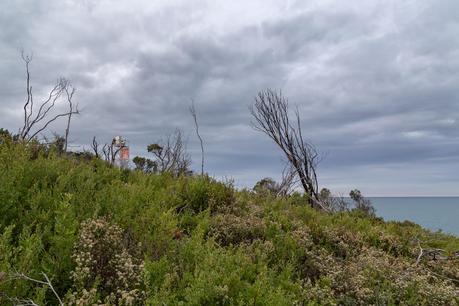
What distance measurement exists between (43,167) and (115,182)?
1235 millimetres

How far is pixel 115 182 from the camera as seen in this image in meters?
7.25

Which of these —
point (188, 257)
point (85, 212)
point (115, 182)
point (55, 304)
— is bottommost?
point (55, 304)

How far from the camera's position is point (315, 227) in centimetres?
802

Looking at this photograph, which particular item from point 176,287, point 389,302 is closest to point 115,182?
point 176,287

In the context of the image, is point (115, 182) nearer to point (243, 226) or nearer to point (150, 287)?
point (243, 226)

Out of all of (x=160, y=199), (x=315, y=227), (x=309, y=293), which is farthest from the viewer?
(x=315, y=227)

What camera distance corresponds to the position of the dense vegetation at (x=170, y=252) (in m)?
3.80

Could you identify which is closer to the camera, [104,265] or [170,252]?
[104,265]

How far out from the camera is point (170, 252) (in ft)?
15.7

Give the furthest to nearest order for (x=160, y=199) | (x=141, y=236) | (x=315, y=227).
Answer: (x=315, y=227) → (x=160, y=199) → (x=141, y=236)

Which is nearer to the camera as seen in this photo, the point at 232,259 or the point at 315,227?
the point at 232,259

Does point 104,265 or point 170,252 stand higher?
point 170,252

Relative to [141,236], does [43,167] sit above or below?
above

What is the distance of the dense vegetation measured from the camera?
3.80 meters
